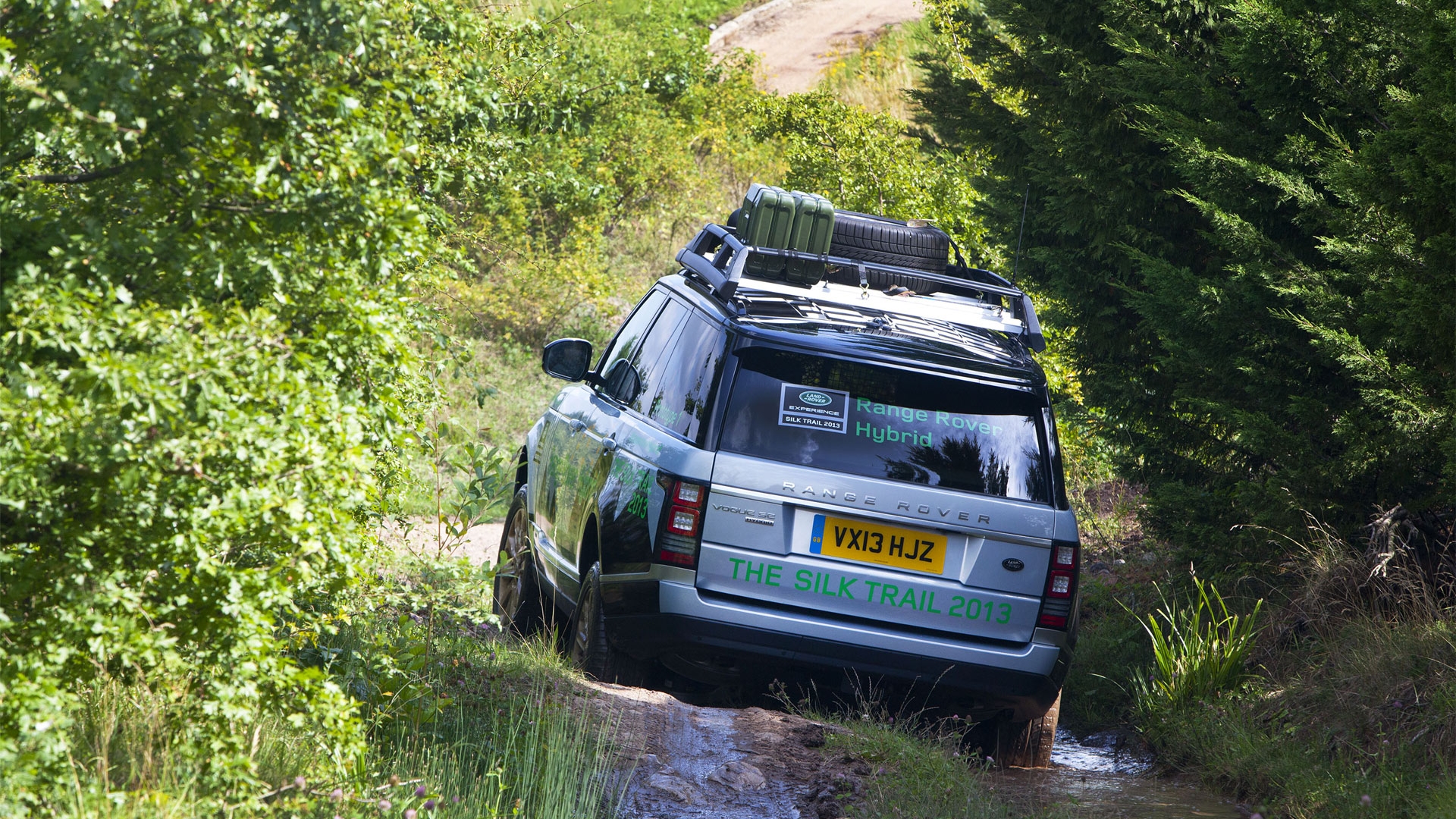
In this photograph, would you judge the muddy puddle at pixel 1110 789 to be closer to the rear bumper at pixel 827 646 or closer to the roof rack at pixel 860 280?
the rear bumper at pixel 827 646

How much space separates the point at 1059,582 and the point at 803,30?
33023 millimetres

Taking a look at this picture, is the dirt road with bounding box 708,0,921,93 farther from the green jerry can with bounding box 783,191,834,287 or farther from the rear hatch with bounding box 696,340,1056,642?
the rear hatch with bounding box 696,340,1056,642

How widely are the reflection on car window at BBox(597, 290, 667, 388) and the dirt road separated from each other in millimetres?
24490

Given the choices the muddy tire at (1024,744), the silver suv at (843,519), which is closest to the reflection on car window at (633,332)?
the silver suv at (843,519)

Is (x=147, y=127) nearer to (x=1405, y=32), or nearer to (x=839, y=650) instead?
(x=839, y=650)

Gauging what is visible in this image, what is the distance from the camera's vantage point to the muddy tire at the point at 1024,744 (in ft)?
18.6

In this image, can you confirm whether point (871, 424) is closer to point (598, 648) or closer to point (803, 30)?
point (598, 648)

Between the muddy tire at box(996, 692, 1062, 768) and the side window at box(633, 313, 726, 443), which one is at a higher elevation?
the side window at box(633, 313, 726, 443)

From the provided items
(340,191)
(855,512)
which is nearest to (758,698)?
(855,512)

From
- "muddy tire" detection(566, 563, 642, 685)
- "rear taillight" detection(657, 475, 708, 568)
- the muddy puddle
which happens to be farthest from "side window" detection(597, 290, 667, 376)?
the muddy puddle

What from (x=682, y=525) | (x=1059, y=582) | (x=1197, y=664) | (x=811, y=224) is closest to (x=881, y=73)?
(x=811, y=224)

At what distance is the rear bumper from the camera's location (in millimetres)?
4941

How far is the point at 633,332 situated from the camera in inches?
269

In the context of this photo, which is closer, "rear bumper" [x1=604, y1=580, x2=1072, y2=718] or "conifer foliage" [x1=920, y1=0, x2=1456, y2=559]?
"rear bumper" [x1=604, y1=580, x2=1072, y2=718]
